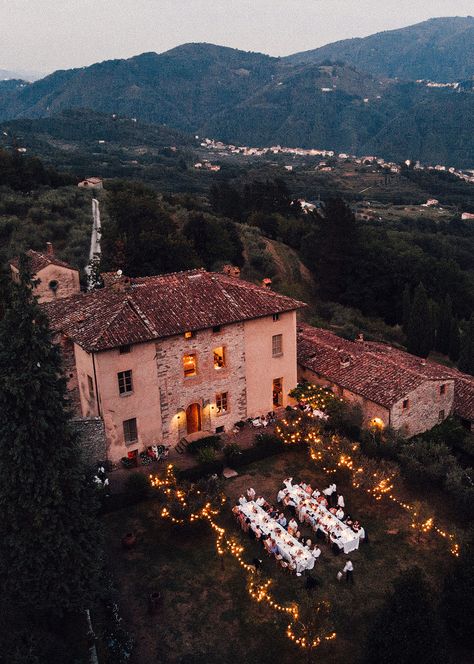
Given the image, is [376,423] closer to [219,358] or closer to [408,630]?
[219,358]

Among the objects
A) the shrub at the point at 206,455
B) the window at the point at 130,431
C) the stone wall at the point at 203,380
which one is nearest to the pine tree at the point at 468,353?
the stone wall at the point at 203,380

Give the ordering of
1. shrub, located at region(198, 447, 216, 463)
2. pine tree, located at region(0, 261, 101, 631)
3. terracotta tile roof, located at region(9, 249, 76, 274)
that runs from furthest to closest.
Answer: terracotta tile roof, located at region(9, 249, 76, 274)
shrub, located at region(198, 447, 216, 463)
pine tree, located at region(0, 261, 101, 631)

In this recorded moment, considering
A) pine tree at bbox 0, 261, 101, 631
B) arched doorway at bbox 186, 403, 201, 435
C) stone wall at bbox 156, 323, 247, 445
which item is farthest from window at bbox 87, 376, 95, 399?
pine tree at bbox 0, 261, 101, 631

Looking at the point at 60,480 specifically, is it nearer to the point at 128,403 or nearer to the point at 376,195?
the point at 128,403

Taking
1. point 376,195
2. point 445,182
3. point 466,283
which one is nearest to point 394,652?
point 466,283

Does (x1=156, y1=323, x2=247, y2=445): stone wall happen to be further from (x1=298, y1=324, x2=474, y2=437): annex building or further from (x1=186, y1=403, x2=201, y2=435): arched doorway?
(x1=298, y1=324, x2=474, y2=437): annex building

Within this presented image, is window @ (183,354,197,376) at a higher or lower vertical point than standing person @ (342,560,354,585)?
higher
